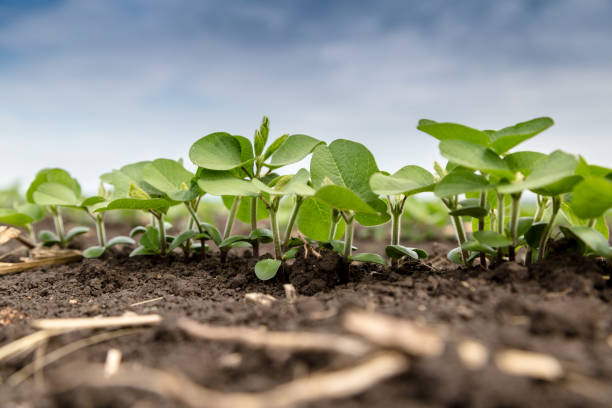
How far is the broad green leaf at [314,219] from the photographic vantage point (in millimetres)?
1953

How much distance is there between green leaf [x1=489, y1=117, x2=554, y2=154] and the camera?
4.79 ft

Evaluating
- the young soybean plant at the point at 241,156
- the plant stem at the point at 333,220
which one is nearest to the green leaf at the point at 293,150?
the young soybean plant at the point at 241,156

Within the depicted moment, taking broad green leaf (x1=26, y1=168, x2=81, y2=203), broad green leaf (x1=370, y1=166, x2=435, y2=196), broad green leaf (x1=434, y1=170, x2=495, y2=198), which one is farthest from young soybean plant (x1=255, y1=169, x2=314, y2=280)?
broad green leaf (x1=26, y1=168, x2=81, y2=203)

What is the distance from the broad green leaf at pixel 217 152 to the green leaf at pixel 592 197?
117 centimetres

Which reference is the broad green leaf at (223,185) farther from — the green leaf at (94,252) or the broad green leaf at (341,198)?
the green leaf at (94,252)

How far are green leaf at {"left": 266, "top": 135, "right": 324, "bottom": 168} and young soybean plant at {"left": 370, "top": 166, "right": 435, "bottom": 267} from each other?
1.10 ft

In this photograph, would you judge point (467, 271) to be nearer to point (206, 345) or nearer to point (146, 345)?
point (206, 345)

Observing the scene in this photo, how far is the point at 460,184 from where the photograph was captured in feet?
4.64

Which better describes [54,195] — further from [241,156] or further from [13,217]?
[241,156]

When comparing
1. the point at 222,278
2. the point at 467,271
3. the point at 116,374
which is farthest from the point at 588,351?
the point at 222,278

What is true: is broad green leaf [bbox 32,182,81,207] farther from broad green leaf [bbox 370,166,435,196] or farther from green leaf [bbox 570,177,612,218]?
green leaf [bbox 570,177,612,218]

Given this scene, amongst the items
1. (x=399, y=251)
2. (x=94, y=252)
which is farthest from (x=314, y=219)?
(x=94, y=252)

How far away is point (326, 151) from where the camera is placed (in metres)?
1.73

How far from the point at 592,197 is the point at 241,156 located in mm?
1296
